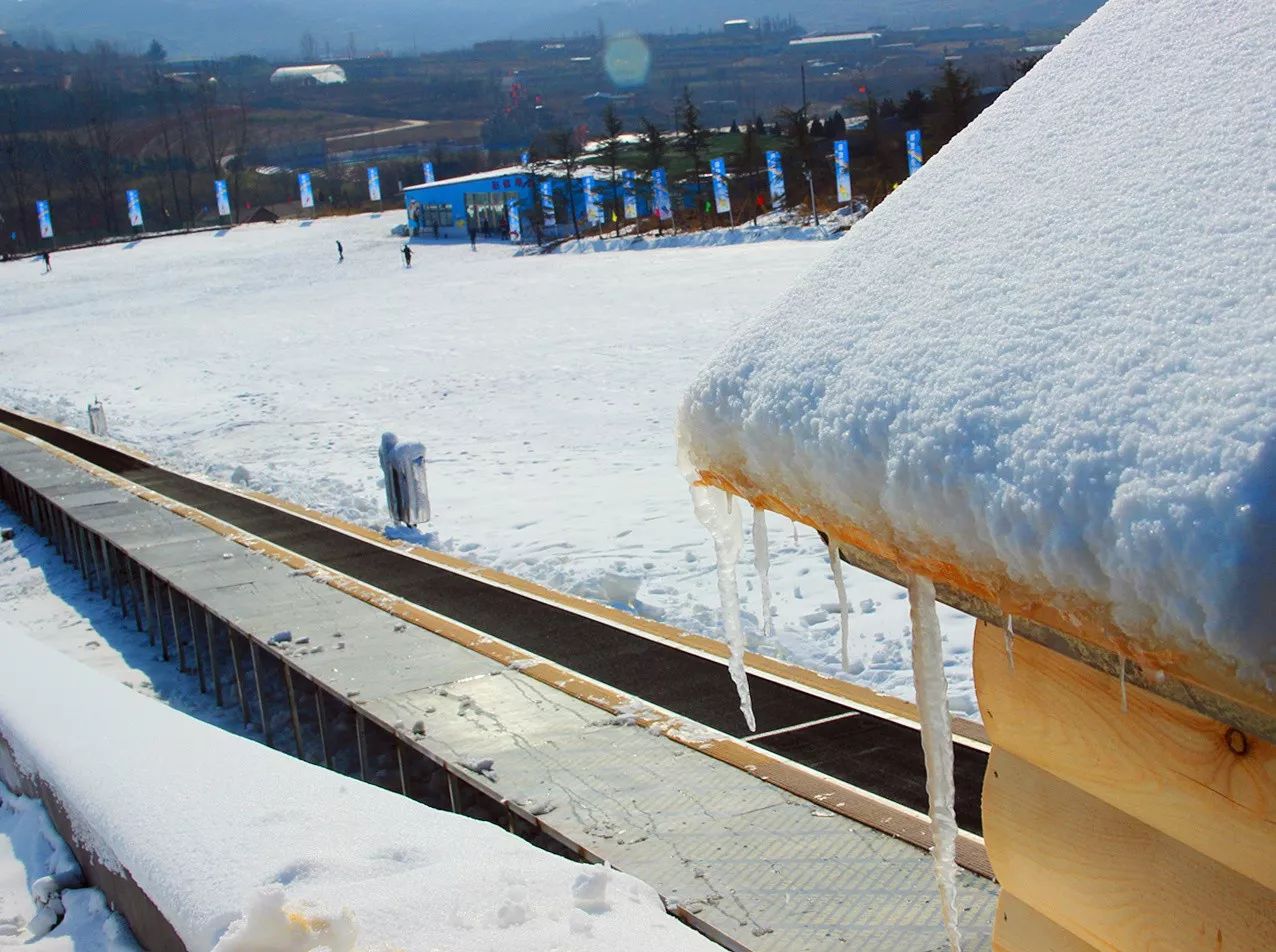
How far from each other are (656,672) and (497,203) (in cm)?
6130

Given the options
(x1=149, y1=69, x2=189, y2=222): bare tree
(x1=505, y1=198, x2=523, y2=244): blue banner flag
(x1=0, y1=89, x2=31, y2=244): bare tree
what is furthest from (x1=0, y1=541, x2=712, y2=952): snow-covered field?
(x1=149, y1=69, x2=189, y2=222): bare tree

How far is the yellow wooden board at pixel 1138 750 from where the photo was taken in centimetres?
180

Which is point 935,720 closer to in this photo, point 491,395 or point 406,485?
point 406,485

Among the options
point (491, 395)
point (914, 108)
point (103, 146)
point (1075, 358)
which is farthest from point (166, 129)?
point (1075, 358)

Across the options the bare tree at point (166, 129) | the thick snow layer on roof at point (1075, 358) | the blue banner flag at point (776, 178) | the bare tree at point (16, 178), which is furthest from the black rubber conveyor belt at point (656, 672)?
the bare tree at point (166, 129)

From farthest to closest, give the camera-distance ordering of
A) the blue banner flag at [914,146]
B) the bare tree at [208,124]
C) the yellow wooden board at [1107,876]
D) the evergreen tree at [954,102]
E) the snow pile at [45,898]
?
the bare tree at [208,124]
the evergreen tree at [954,102]
the blue banner flag at [914,146]
the snow pile at [45,898]
the yellow wooden board at [1107,876]

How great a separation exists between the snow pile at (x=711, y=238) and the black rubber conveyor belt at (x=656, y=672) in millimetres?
31703

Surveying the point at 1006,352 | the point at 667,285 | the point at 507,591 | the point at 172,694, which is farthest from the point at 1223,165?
the point at 667,285

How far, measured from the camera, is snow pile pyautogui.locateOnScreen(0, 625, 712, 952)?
11.2 feet

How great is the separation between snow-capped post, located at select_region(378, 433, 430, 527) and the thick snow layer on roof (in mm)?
8963

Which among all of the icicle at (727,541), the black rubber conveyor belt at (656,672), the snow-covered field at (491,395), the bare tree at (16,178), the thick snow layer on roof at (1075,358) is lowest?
the snow-covered field at (491,395)

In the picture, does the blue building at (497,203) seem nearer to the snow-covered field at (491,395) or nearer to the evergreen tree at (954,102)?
the snow-covered field at (491,395)

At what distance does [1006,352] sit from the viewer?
1.69 metres

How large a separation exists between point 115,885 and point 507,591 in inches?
185
